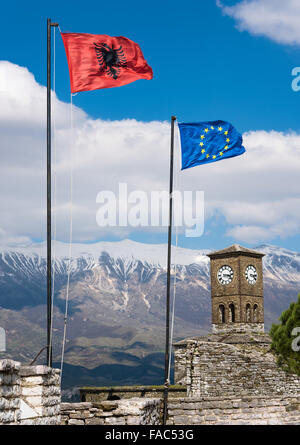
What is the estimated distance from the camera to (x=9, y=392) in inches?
558

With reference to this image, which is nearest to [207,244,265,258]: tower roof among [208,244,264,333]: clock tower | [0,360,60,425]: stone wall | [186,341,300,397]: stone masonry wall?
[208,244,264,333]: clock tower

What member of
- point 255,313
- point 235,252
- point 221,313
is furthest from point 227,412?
point 255,313

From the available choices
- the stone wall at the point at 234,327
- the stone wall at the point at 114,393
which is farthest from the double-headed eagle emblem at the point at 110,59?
the stone wall at the point at 234,327

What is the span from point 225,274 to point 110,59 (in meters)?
59.4

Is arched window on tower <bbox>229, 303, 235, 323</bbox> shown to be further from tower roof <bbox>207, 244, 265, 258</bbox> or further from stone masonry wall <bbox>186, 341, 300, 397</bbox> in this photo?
stone masonry wall <bbox>186, 341, 300, 397</bbox>

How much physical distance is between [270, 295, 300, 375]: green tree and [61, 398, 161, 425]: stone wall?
74.7 feet

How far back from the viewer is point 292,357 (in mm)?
41344

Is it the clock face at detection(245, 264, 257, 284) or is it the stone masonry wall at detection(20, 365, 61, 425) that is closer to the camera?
the stone masonry wall at detection(20, 365, 61, 425)

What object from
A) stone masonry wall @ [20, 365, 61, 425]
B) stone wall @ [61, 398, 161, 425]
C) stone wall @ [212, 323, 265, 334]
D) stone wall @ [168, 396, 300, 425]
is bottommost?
stone wall @ [212, 323, 265, 334]

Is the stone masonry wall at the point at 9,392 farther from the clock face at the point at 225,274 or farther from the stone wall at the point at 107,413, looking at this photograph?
the clock face at the point at 225,274

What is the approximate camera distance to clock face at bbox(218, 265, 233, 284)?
77912 millimetres
